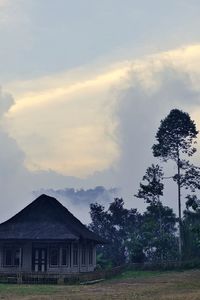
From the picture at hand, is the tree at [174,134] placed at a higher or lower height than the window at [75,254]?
higher

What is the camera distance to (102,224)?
89000 mm

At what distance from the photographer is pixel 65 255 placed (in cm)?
5244

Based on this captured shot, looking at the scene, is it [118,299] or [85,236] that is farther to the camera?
[85,236]

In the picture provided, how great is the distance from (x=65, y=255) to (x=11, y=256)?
16.6 ft

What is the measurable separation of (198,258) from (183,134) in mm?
16497

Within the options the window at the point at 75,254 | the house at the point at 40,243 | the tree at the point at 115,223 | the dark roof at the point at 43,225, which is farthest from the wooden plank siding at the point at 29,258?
the tree at the point at 115,223

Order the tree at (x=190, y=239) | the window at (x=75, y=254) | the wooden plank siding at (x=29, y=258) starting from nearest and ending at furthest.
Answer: the wooden plank siding at (x=29, y=258) < the window at (x=75, y=254) < the tree at (x=190, y=239)

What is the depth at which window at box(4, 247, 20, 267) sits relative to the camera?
52562 millimetres

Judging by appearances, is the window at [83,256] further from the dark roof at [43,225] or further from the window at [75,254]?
the window at [75,254]

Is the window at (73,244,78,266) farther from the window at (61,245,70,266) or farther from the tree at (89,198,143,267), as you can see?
the tree at (89,198,143,267)

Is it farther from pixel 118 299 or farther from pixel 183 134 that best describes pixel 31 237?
pixel 183 134

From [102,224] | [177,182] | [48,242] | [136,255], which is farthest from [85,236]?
[102,224]

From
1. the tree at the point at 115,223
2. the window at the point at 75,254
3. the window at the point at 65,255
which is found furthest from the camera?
the tree at the point at 115,223

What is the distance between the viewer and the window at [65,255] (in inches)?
2052
